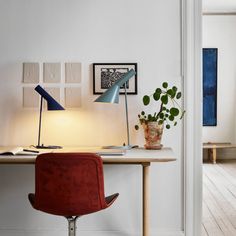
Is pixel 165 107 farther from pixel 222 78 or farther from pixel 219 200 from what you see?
pixel 222 78

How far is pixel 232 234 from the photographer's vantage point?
127 inches

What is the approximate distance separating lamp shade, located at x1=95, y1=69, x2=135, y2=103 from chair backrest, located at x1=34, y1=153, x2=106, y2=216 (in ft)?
2.04

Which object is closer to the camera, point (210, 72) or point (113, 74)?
point (113, 74)

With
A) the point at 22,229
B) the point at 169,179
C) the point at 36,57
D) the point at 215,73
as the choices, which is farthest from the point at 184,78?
the point at 215,73

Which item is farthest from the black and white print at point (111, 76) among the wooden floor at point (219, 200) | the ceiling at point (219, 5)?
the ceiling at point (219, 5)

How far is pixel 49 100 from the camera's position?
2857 millimetres

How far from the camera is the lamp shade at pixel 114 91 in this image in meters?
2.72

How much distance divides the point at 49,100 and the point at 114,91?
1.53 ft

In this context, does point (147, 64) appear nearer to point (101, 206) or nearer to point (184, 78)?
point (184, 78)

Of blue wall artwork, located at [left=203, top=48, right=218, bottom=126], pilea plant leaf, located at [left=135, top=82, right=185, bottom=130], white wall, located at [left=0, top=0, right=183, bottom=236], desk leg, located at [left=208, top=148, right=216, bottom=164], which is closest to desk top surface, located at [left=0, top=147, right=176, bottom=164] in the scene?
pilea plant leaf, located at [left=135, top=82, right=185, bottom=130]

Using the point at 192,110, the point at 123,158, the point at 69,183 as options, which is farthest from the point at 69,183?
the point at 192,110

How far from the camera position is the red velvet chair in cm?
219

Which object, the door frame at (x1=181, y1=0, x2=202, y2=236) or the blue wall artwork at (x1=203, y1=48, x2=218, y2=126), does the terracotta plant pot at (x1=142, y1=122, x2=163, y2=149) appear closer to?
the door frame at (x1=181, y1=0, x2=202, y2=236)

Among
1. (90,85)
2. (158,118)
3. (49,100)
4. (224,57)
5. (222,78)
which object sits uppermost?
(224,57)
